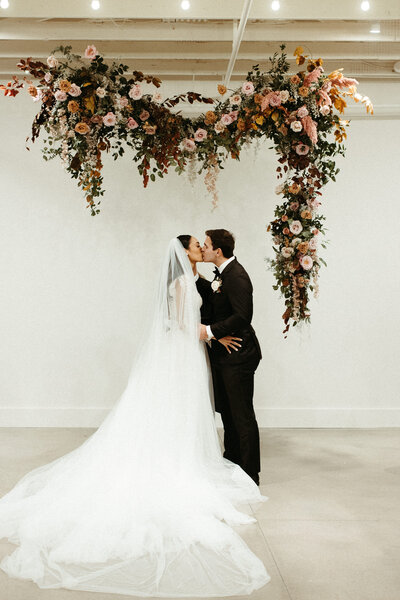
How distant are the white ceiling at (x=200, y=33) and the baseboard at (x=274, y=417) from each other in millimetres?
3352

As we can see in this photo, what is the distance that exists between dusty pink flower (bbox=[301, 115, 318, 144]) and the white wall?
1.92 m

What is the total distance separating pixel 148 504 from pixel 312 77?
3.05 meters

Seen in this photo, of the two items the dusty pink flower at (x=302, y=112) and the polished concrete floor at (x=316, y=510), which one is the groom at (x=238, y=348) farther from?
the dusty pink flower at (x=302, y=112)

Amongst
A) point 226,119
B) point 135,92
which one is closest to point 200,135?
point 226,119

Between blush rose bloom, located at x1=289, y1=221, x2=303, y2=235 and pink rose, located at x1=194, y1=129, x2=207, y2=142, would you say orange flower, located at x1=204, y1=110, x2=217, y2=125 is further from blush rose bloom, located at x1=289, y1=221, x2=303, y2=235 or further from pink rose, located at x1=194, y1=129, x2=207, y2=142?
blush rose bloom, located at x1=289, y1=221, x2=303, y2=235

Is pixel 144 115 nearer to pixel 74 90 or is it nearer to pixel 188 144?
pixel 188 144

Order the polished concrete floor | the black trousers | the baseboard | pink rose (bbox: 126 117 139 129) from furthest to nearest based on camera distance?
the baseboard < pink rose (bbox: 126 117 139 129) < the black trousers < the polished concrete floor

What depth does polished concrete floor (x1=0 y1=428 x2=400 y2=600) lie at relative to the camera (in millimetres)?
2852

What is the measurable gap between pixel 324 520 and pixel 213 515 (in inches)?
26.5

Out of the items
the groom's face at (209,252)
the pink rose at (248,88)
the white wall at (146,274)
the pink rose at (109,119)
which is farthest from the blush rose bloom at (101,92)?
the white wall at (146,274)

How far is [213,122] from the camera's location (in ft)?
15.7

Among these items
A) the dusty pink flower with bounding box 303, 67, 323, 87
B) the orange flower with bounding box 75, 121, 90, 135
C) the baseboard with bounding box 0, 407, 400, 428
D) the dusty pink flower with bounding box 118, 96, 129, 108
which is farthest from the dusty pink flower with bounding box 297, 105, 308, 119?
the baseboard with bounding box 0, 407, 400, 428

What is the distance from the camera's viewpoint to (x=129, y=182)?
21.1 ft

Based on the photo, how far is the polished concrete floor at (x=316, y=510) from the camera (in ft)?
9.36
